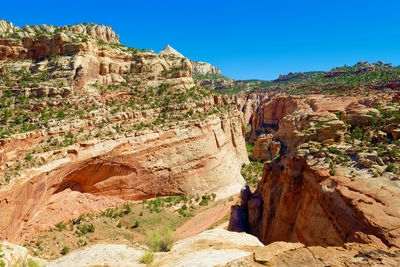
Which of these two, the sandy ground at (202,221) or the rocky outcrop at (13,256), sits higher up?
the rocky outcrop at (13,256)

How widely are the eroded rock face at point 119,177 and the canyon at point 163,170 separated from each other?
5.0 inches

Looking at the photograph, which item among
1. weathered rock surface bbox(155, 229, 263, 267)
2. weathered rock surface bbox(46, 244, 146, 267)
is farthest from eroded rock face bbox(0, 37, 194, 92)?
weathered rock surface bbox(155, 229, 263, 267)

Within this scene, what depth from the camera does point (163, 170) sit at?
28.1 meters

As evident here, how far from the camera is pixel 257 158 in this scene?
173 ft

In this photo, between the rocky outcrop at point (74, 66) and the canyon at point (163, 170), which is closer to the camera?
the canyon at point (163, 170)

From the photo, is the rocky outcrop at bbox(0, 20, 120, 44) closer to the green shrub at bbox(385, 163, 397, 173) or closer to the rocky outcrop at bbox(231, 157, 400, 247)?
the rocky outcrop at bbox(231, 157, 400, 247)

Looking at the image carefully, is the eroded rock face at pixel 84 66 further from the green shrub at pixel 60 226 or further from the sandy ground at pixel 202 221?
the sandy ground at pixel 202 221

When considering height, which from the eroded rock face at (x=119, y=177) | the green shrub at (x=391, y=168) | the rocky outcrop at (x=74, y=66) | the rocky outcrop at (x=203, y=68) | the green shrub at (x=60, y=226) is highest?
the rocky outcrop at (x=203, y=68)

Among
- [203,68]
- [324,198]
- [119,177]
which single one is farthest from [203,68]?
[324,198]

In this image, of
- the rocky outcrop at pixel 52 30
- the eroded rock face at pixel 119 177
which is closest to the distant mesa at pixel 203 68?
the rocky outcrop at pixel 52 30

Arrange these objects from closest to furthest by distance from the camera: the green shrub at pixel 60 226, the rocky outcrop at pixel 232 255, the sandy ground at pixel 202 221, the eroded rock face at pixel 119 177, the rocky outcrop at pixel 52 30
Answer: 1. the rocky outcrop at pixel 232 255
2. the eroded rock face at pixel 119 177
3. the green shrub at pixel 60 226
4. the sandy ground at pixel 202 221
5. the rocky outcrop at pixel 52 30

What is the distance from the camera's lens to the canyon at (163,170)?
9.56 metres

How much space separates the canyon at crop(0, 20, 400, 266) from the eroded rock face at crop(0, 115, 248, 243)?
0.13m

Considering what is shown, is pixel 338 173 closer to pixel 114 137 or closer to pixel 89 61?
pixel 114 137
